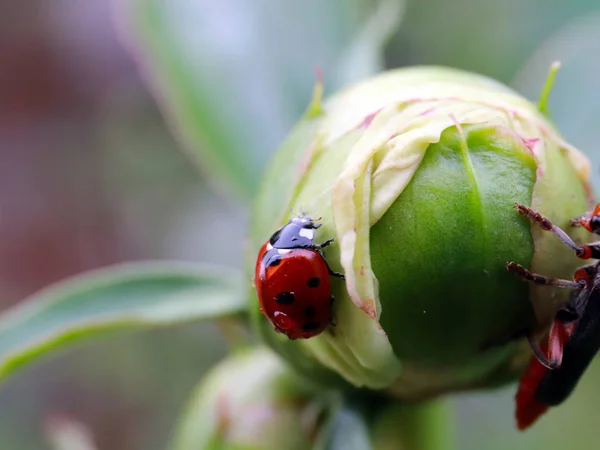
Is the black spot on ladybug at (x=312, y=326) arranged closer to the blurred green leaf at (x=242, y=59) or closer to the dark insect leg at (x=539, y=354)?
the dark insect leg at (x=539, y=354)

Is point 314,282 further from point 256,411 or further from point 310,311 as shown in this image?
point 256,411

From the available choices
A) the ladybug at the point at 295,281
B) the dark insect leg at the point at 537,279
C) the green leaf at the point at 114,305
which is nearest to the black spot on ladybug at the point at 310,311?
the ladybug at the point at 295,281

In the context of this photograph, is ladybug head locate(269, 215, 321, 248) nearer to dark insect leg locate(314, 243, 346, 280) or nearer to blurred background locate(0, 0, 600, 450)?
dark insect leg locate(314, 243, 346, 280)

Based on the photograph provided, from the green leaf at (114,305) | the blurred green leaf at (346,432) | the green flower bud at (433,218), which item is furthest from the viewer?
the green leaf at (114,305)

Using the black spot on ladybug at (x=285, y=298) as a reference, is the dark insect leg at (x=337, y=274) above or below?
above

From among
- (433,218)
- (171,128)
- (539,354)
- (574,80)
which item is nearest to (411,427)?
(539,354)

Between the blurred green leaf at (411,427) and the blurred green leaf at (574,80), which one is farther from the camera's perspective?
the blurred green leaf at (574,80)

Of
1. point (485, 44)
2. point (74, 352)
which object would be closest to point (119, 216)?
point (74, 352)
